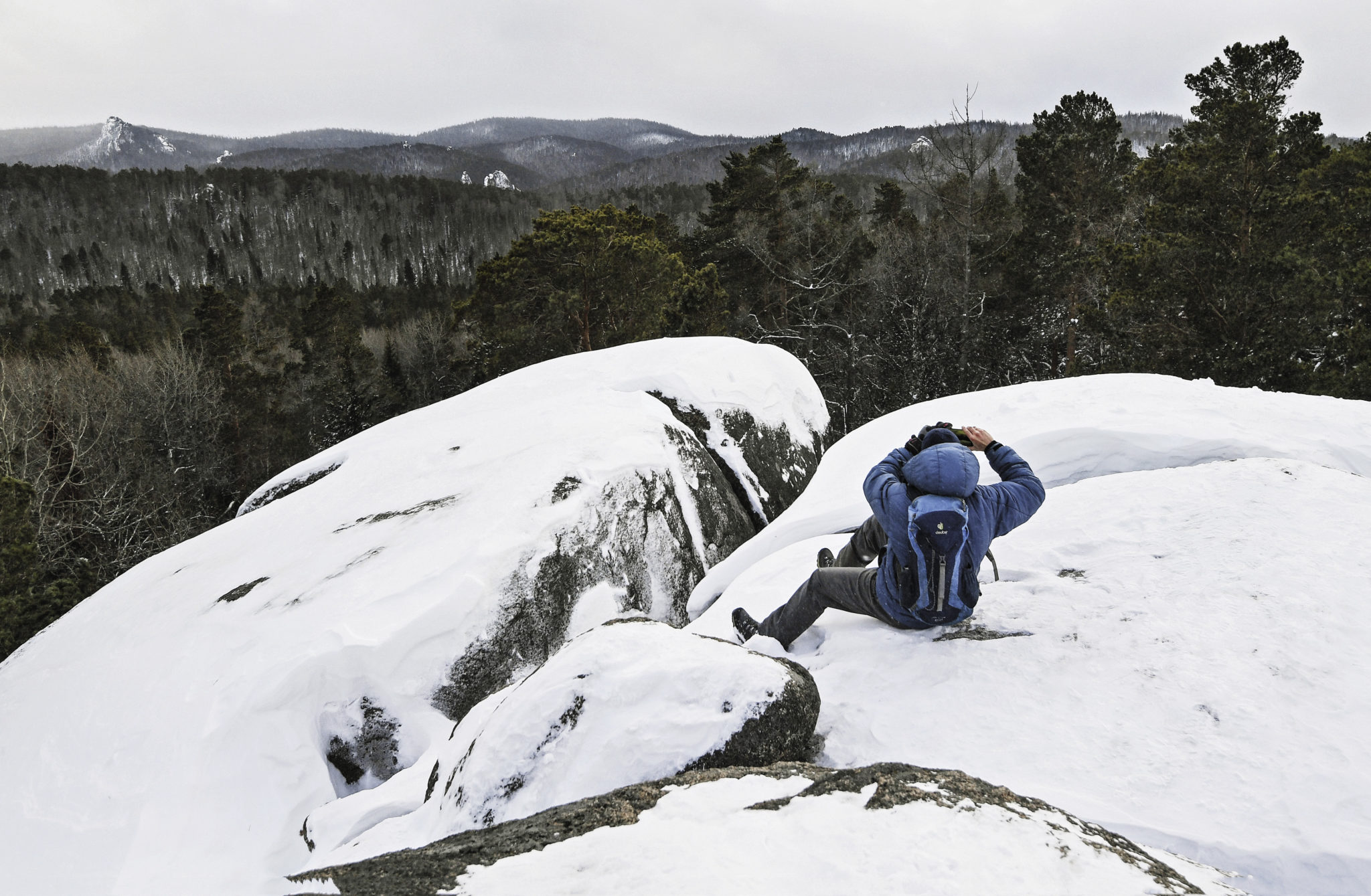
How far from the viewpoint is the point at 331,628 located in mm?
5621

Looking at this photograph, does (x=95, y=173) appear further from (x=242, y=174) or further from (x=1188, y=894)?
(x=1188, y=894)

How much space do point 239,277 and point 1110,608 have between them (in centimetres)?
10393

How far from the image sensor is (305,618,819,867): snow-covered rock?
3074mm

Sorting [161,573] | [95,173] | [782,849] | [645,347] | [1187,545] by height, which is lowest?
[161,573]

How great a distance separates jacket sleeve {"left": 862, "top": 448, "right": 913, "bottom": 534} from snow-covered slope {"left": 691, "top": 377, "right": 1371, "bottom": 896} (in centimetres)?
88

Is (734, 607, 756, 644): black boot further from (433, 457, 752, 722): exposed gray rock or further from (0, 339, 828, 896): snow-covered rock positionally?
(433, 457, 752, 722): exposed gray rock

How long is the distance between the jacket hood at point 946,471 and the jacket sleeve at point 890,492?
0.12 meters

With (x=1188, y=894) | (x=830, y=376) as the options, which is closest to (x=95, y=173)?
(x=830, y=376)

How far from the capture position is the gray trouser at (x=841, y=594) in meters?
3.98

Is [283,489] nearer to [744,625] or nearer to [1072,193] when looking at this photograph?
[744,625]

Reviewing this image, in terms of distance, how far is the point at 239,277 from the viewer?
84.9 metres

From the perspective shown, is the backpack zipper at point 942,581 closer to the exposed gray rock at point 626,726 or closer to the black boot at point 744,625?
Answer: the exposed gray rock at point 626,726

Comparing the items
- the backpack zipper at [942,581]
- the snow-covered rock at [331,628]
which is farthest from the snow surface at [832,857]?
the snow-covered rock at [331,628]

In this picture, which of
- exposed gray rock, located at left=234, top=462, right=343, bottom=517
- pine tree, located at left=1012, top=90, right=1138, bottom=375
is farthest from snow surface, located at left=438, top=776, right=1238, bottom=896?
pine tree, located at left=1012, top=90, right=1138, bottom=375
